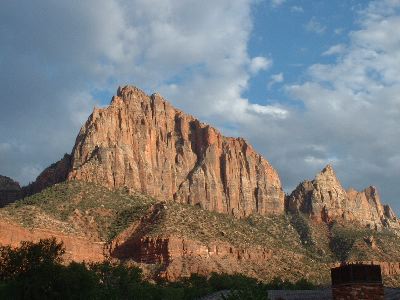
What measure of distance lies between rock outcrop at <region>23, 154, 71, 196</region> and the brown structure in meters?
143

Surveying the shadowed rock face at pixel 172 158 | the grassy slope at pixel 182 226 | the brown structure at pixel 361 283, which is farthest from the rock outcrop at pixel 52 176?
the brown structure at pixel 361 283

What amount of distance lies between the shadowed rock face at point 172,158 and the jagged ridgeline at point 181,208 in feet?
1.07

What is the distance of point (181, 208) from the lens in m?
141

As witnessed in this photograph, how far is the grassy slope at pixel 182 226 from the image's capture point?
409 ft

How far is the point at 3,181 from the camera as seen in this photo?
17575 cm

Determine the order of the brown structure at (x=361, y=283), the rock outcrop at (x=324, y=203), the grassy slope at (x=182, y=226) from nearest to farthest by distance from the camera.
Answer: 1. the brown structure at (x=361, y=283)
2. the grassy slope at (x=182, y=226)
3. the rock outcrop at (x=324, y=203)

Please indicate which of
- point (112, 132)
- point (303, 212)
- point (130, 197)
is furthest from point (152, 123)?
point (303, 212)

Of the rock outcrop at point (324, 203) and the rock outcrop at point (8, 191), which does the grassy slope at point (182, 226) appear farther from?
the rock outcrop at point (8, 191)

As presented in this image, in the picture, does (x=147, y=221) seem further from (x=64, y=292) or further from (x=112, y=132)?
(x=64, y=292)

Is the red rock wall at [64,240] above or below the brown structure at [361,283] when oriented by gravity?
above

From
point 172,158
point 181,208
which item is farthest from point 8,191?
point 181,208

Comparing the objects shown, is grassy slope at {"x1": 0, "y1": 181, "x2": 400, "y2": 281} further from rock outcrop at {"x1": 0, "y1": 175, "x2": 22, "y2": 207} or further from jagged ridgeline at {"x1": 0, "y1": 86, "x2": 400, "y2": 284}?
rock outcrop at {"x1": 0, "y1": 175, "x2": 22, "y2": 207}

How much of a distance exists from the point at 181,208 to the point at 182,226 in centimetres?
1168

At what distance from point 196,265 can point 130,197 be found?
1441 inches
